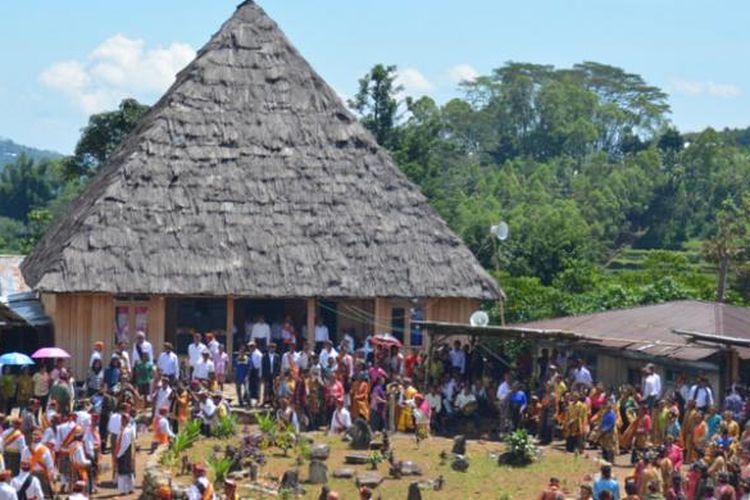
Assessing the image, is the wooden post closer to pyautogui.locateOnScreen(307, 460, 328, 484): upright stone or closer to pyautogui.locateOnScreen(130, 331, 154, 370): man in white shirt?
pyautogui.locateOnScreen(130, 331, 154, 370): man in white shirt

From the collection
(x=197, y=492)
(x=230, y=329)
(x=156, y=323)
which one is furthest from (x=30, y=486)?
(x=230, y=329)

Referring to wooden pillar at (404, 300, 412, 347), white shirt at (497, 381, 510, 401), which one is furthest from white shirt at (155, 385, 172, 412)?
wooden pillar at (404, 300, 412, 347)

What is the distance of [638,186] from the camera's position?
68375mm

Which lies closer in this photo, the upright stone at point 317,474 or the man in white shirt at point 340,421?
the upright stone at point 317,474

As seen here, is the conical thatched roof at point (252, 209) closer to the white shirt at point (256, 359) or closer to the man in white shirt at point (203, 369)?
the white shirt at point (256, 359)

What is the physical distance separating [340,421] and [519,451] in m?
3.53

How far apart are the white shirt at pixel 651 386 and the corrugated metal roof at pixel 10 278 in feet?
49.0

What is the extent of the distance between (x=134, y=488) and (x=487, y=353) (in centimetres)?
1036

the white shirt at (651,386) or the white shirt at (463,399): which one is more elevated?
the white shirt at (651,386)

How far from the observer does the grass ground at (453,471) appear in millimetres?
20297

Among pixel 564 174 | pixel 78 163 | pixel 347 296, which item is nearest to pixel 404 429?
pixel 347 296

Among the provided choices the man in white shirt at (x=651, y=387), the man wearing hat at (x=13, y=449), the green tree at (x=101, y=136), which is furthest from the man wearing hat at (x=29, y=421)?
the green tree at (x=101, y=136)

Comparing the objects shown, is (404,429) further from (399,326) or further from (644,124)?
(644,124)

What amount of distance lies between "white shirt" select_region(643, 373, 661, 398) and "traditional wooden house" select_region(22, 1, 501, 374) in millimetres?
6245
